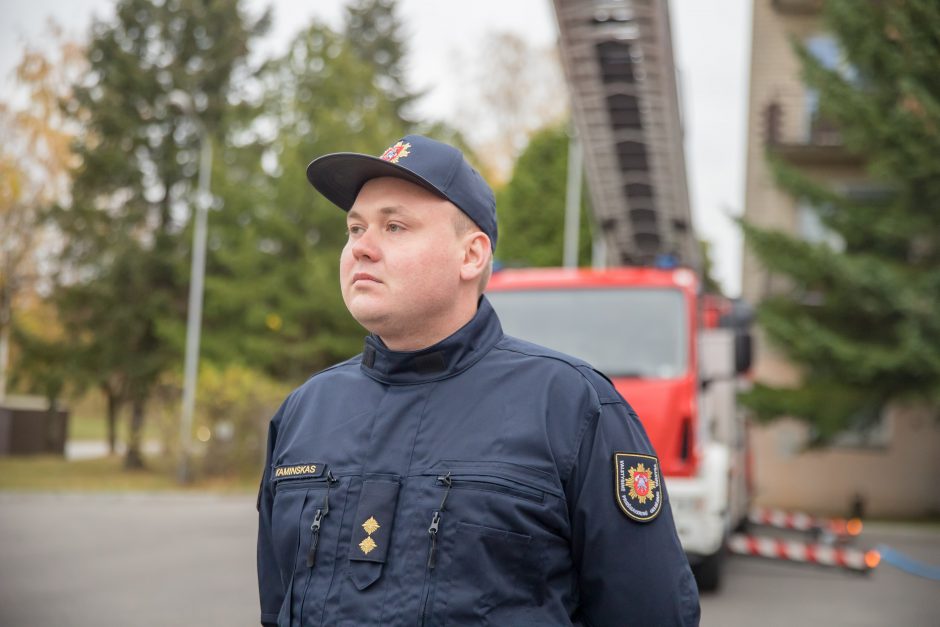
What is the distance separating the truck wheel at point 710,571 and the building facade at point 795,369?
1140 cm

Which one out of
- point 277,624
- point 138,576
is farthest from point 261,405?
point 277,624

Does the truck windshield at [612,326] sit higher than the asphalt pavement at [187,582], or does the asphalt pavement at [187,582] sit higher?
the truck windshield at [612,326]

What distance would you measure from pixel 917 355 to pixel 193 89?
22.6 meters

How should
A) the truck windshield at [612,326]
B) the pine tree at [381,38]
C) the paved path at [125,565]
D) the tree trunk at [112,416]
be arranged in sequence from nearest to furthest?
1. the paved path at [125,565]
2. the truck windshield at [612,326]
3. the tree trunk at [112,416]
4. the pine tree at [381,38]

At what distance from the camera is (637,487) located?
2365 mm

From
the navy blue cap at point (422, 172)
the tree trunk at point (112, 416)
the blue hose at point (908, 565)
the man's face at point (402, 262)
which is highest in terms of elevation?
the navy blue cap at point (422, 172)

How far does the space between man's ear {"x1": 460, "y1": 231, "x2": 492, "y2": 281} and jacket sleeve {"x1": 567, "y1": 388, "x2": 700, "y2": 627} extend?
1.40ft

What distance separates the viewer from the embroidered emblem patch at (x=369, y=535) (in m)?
2.32

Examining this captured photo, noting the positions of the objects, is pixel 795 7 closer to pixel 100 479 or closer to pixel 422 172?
pixel 100 479

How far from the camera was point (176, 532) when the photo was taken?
49.1 ft

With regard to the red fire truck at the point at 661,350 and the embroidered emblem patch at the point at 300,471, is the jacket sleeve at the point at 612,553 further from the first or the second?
the red fire truck at the point at 661,350

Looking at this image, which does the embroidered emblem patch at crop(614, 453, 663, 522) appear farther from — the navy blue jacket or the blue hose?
the blue hose

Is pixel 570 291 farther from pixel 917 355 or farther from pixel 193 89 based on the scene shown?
pixel 193 89

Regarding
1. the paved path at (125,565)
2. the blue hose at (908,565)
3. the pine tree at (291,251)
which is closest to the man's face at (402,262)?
the paved path at (125,565)
